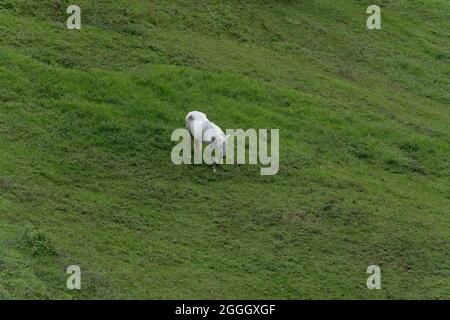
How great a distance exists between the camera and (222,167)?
86.8 ft

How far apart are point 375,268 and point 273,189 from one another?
4.62 metres

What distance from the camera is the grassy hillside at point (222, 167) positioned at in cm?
2081

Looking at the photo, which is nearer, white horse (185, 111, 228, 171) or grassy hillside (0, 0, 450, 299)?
grassy hillside (0, 0, 450, 299)

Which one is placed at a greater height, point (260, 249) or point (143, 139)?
point (143, 139)

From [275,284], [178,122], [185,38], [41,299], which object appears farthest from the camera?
[185,38]

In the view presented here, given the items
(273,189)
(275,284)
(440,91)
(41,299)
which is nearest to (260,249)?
(275,284)

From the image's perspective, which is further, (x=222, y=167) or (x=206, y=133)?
(x=222, y=167)

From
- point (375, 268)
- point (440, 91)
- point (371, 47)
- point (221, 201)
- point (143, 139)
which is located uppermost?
point (371, 47)

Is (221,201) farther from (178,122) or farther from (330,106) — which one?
(330,106)

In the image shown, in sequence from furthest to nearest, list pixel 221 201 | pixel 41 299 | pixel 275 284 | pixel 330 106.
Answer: pixel 330 106, pixel 221 201, pixel 275 284, pixel 41 299

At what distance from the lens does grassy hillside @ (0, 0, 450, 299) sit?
20812mm

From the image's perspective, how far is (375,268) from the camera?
72.3 feet

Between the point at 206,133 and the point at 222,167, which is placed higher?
the point at 206,133

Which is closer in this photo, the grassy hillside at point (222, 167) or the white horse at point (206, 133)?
the grassy hillside at point (222, 167)
